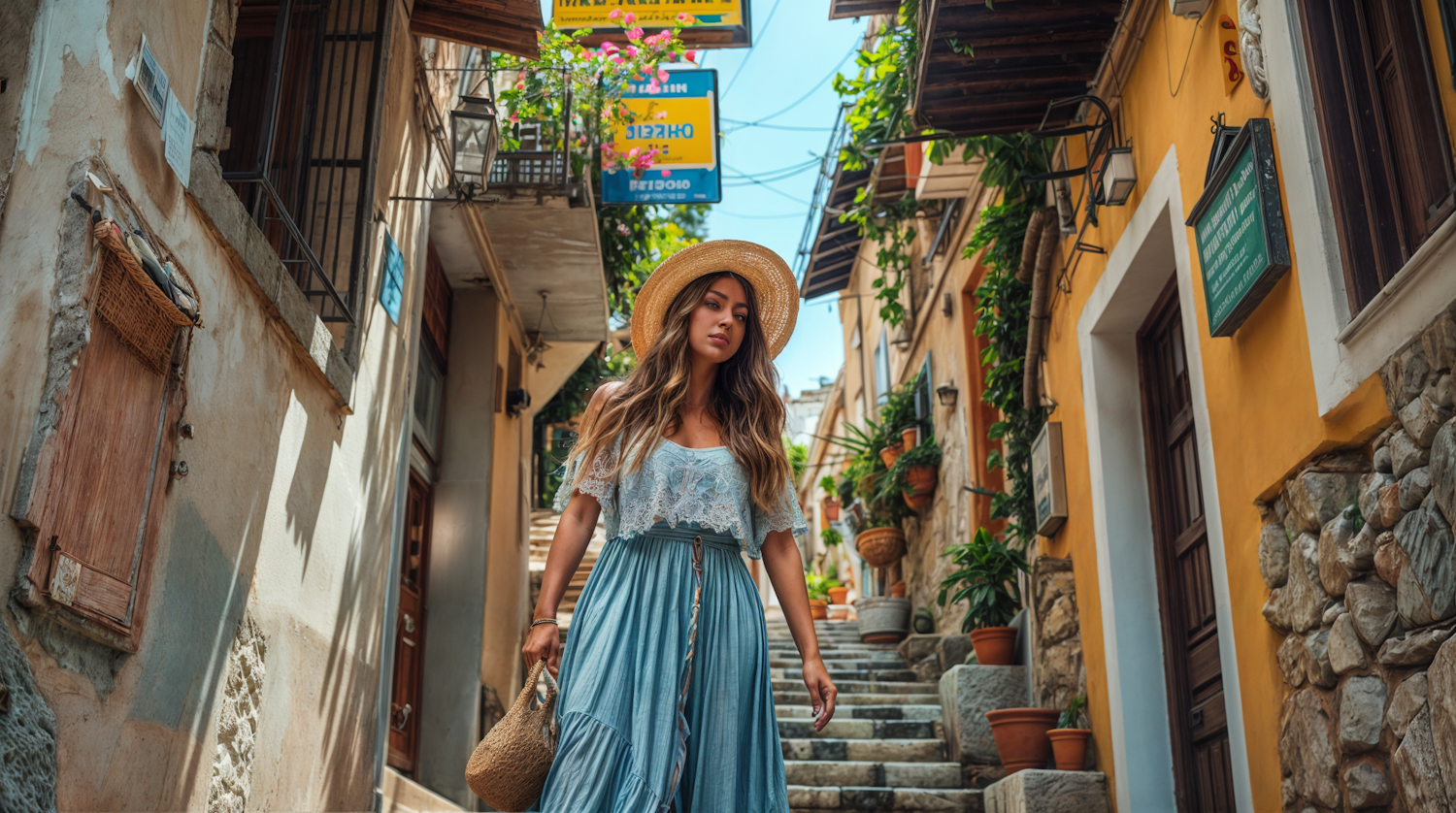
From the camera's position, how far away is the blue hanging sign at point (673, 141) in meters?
8.30

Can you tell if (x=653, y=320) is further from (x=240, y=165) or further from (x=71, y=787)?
(x=240, y=165)

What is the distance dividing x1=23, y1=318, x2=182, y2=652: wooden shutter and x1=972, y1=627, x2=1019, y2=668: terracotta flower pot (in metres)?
5.28

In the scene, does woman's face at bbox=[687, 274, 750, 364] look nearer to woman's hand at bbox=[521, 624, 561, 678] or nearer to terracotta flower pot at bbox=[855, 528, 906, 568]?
woman's hand at bbox=[521, 624, 561, 678]

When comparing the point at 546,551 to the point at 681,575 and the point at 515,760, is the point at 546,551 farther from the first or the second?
the point at 515,760

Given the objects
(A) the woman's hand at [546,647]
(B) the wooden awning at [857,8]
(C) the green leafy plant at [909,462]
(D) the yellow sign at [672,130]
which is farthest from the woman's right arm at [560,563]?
(C) the green leafy plant at [909,462]

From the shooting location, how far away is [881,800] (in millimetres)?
6109

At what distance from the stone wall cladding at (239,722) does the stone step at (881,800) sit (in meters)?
3.03

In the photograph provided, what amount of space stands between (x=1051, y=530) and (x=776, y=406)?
3.98 metres

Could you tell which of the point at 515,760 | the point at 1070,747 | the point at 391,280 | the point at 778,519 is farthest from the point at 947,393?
the point at 515,760

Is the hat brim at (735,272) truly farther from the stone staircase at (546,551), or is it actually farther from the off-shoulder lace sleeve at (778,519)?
the stone staircase at (546,551)

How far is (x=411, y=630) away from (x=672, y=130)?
394 cm

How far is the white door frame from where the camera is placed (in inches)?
193

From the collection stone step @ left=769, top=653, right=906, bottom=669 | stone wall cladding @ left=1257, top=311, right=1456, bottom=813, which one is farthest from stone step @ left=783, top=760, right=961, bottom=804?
stone wall cladding @ left=1257, top=311, right=1456, bottom=813

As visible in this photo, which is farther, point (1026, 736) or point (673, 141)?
point (673, 141)
